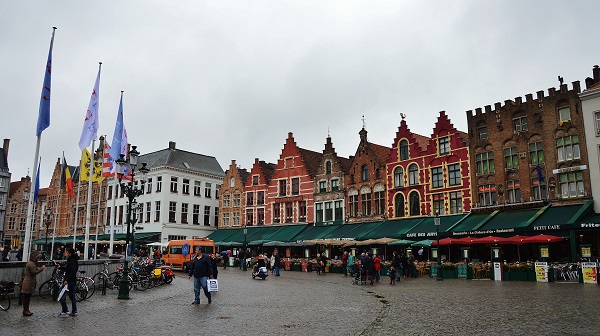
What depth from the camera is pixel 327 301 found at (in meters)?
17.2

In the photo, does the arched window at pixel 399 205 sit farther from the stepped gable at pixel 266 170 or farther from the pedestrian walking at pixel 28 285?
the pedestrian walking at pixel 28 285

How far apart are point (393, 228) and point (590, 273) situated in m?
17.0

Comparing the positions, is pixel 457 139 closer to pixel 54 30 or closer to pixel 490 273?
pixel 490 273

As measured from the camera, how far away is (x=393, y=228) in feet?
131

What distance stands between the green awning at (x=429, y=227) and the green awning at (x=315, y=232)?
32.1ft

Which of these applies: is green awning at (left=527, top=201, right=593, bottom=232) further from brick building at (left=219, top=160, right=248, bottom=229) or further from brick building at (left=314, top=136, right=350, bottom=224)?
brick building at (left=219, top=160, right=248, bottom=229)

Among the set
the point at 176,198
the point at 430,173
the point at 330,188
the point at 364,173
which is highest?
the point at 364,173

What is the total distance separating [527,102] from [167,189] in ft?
134

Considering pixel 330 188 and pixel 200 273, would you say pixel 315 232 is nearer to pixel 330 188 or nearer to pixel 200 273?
pixel 330 188

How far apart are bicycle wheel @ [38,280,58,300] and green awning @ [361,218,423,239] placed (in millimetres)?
25525

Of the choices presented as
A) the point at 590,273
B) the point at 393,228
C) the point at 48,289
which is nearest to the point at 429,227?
the point at 393,228

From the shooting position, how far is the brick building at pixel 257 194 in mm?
55625

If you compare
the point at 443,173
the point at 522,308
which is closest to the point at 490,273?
the point at 443,173

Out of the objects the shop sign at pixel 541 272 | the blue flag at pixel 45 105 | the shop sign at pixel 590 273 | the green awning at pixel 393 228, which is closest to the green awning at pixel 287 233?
the green awning at pixel 393 228
